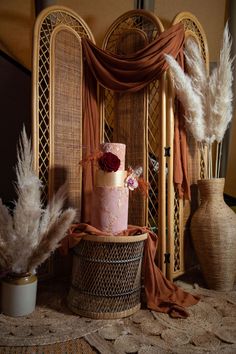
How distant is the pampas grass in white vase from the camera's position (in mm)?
1786

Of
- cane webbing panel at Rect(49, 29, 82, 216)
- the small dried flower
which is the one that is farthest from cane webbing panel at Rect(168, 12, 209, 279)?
cane webbing panel at Rect(49, 29, 82, 216)

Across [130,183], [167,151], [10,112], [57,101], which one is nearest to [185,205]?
[167,151]

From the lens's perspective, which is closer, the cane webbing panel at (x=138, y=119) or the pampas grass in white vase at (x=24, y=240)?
the pampas grass in white vase at (x=24, y=240)

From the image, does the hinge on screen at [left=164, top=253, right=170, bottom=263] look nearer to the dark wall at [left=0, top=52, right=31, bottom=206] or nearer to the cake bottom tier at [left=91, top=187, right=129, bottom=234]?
the cake bottom tier at [left=91, top=187, right=129, bottom=234]

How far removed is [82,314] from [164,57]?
5.56ft

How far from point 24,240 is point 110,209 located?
516 millimetres

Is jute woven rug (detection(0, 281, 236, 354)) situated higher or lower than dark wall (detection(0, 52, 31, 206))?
lower

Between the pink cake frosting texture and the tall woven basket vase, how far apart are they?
2.16ft

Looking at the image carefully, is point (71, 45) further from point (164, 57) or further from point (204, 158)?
point (204, 158)

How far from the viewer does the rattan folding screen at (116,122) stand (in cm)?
226

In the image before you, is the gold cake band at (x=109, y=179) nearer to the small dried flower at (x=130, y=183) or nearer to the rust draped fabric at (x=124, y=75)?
the small dried flower at (x=130, y=183)

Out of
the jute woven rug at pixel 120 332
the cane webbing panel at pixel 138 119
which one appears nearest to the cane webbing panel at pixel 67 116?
the cane webbing panel at pixel 138 119

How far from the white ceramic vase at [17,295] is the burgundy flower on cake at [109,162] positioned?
75cm

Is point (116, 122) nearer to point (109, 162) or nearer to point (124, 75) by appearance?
point (124, 75)
